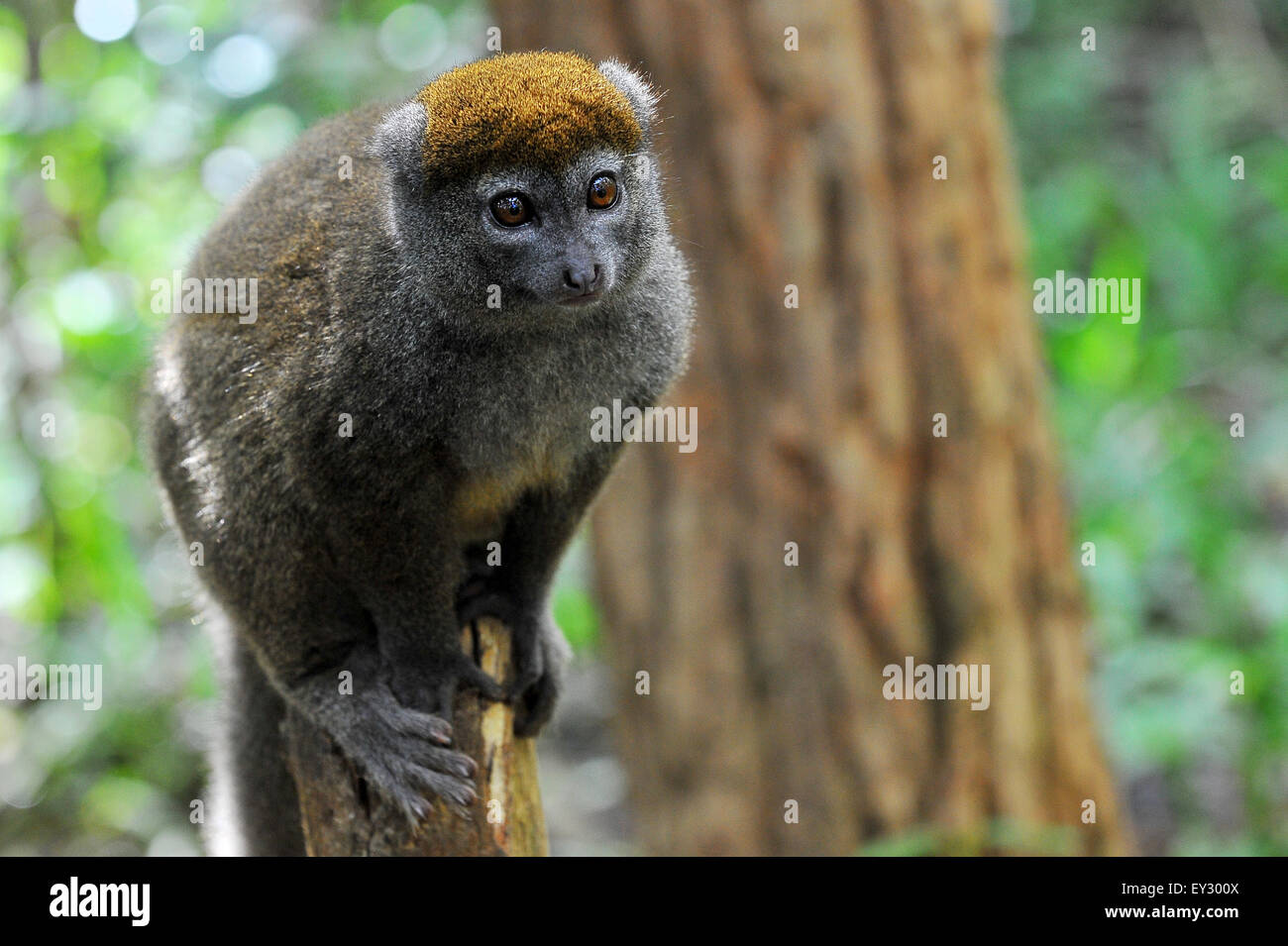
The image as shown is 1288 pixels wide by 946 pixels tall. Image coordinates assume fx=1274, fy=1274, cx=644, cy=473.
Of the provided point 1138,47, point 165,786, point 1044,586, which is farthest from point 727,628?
point 1138,47

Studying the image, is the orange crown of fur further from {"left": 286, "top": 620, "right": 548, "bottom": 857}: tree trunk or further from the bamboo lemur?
{"left": 286, "top": 620, "right": 548, "bottom": 857}: tree trunk

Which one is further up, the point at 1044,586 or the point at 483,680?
the point at 1044,586

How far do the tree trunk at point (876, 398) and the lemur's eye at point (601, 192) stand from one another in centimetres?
231

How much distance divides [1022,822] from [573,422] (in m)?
3.23

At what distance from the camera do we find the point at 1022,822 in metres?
5.57

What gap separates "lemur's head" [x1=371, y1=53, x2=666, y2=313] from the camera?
308 centimetres

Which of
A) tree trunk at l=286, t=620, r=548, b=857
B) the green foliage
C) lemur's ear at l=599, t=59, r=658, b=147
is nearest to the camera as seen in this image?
tree trunk at l=286, t=620, r=548, b=857

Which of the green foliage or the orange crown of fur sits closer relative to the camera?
the orange crown of fur

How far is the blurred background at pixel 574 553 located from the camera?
6121 millimetres

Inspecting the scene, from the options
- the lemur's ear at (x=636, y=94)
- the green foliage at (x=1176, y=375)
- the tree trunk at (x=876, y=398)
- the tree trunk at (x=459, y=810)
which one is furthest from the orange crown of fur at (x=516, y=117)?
the green foliage at (x=1176, y=375)

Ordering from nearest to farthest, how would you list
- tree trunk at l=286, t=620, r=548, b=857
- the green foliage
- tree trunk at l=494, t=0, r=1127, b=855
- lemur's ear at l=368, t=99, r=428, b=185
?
lemur's ear at l=368, t=99, r=428, b=185, tree trunk at l=286, t=620, r=548, b=857, tree trunk at l=494, t=0, r=1127, b=855, the green foliage

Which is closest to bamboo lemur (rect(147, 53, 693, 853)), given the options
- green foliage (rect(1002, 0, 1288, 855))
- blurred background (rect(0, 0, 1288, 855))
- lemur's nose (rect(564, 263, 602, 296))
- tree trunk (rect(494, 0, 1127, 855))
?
lemur's nose (rect(564, 263, 602, 296))

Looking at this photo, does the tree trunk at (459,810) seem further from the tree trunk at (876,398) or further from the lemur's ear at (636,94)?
the tree trunk at (876,398)
